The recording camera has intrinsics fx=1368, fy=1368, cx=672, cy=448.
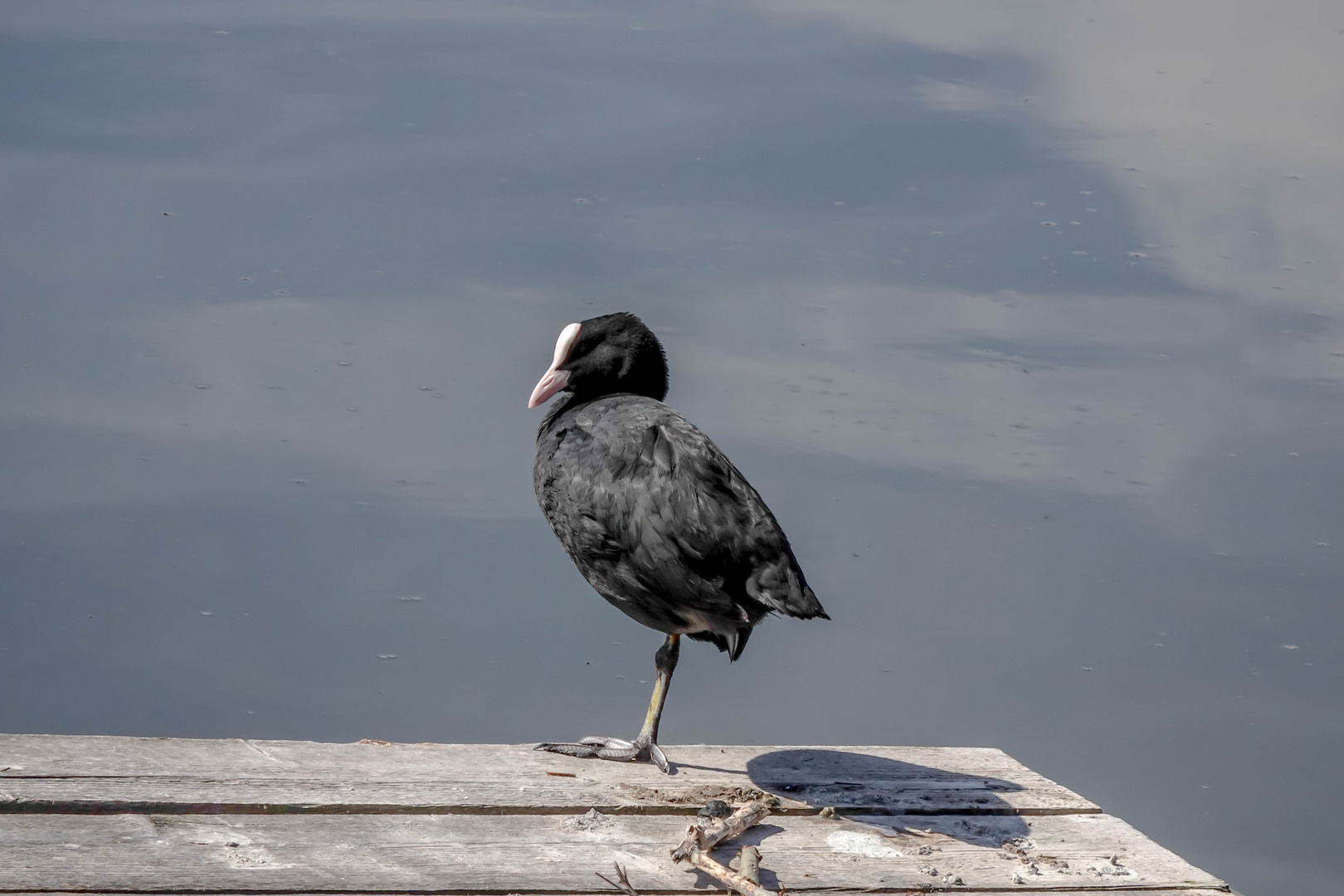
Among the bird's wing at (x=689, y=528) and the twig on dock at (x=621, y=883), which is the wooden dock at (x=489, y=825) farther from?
the bird's wing at (x=689, y=528)

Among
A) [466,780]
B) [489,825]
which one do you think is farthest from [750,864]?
[466,780]

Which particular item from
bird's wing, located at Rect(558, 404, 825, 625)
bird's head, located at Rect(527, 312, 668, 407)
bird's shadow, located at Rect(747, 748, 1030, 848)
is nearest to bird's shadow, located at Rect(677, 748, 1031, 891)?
bird's shadow, located at Rect(747, 748, 1030, 848)

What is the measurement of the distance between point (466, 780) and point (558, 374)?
1.12 m

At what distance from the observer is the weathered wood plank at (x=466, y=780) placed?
232 cm

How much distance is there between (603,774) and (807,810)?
→ 1.32ft

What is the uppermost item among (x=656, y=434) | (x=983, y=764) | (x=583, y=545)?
(x=656, y=434)

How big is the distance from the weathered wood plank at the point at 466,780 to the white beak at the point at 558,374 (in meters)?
0.87

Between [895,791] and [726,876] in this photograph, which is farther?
[895,791]

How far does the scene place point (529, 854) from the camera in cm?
224

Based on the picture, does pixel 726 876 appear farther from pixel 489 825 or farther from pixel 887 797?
pixel 887 797

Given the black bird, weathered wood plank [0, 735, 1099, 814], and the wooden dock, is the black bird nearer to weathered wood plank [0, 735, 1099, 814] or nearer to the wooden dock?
weathered wood plank [0, 735, 1099, 814]

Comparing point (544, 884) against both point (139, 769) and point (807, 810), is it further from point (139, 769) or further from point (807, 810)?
point (139, 769)

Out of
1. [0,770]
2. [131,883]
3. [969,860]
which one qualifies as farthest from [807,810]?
[0,770]

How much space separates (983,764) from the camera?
117 inches
